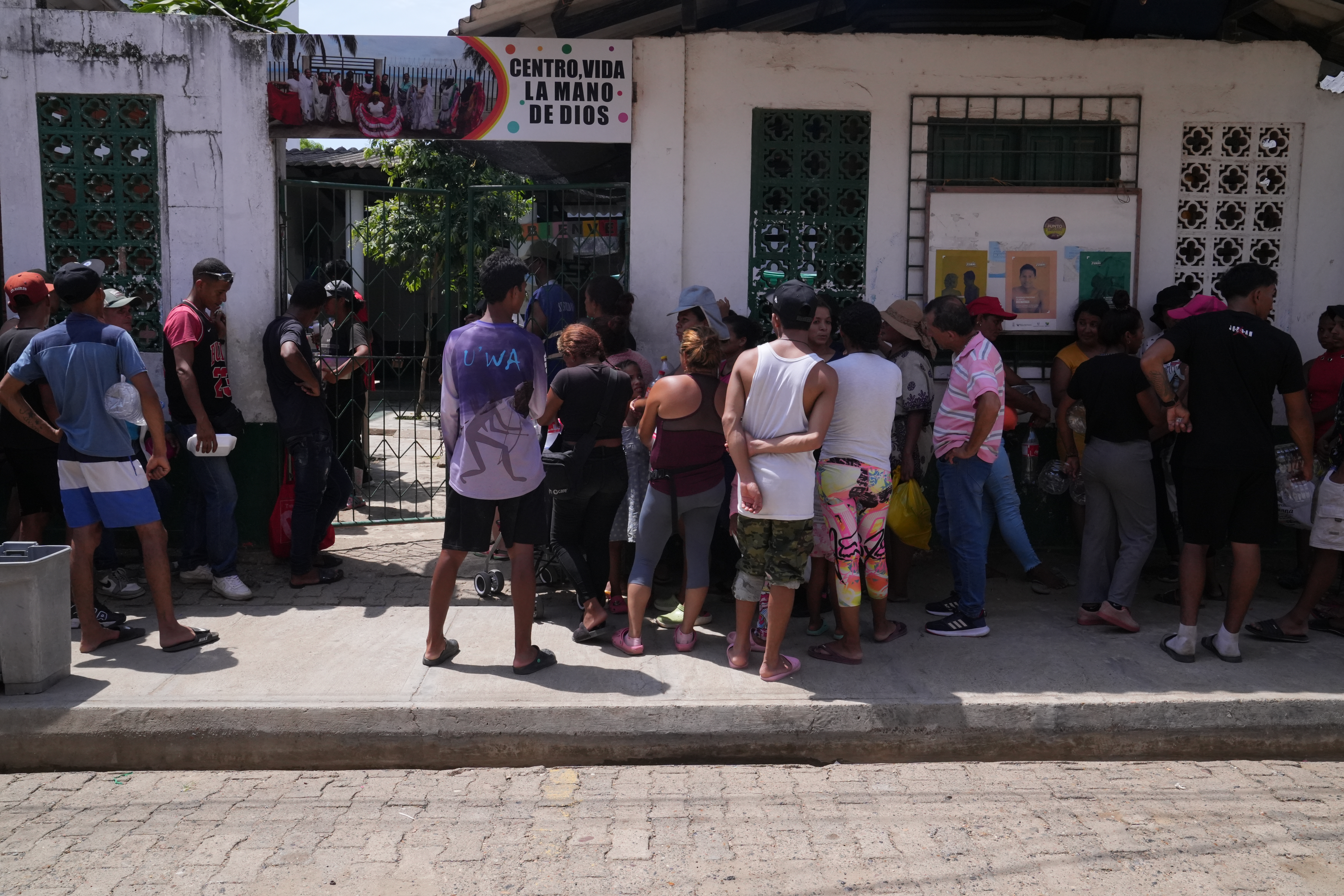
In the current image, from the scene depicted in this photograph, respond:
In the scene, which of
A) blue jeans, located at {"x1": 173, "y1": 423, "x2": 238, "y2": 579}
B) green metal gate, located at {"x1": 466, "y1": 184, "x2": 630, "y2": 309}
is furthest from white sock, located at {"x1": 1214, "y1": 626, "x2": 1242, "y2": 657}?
blue jeans, located at {"x1": 173, "y1": 423, "x2": 238, "y2": 579}

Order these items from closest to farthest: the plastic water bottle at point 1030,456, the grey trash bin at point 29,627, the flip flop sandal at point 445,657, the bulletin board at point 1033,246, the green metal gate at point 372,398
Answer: the grey trash bin at point 29,627 < the flip flop sandal at point 445,657 < the plastic water bottle at point 1030,456 < the bulletin board at point 1033,246 < the green metal gate at point 372,398

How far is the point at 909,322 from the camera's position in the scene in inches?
237

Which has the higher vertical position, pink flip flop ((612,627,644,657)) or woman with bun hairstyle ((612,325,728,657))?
woman with bun hairstyle ((612,325,728,657))

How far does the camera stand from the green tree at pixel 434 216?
11469mm

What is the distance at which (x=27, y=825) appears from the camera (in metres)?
3.88

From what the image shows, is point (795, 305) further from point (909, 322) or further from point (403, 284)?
point (403, 284)

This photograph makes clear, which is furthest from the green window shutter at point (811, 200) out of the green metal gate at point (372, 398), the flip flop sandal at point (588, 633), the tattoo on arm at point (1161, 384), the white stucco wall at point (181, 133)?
the white stucco wall at point (181, 133)

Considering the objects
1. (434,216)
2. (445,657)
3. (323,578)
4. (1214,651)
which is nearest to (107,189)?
(323,578)

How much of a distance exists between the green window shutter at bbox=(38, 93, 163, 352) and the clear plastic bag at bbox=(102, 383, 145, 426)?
184cm

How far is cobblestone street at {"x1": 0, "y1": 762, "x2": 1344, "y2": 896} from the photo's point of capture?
137 inches

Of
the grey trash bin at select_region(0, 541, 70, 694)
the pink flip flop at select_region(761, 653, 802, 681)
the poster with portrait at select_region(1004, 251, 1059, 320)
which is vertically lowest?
the pink flip flop at select_region(761, 653, 802, 681)

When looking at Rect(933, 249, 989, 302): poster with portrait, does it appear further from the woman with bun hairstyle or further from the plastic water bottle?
the woman with bun hairstyle

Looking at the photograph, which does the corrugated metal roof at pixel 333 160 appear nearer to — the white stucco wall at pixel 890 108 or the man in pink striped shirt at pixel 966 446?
the white stucco wall at pixel 890 108

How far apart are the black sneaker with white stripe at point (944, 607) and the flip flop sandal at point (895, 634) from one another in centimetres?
31
